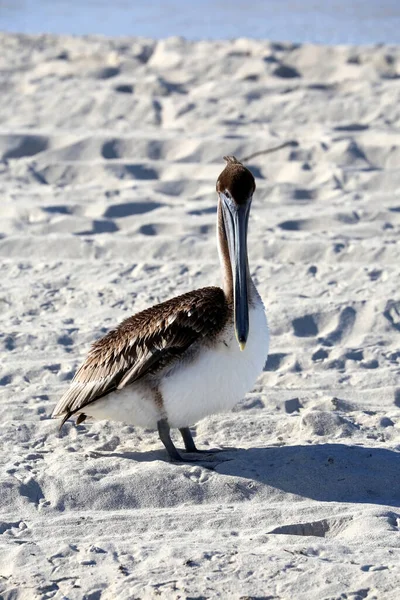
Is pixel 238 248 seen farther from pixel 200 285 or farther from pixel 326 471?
pixel 200 285

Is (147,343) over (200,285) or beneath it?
beneath

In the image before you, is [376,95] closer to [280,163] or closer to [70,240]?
[280,163]

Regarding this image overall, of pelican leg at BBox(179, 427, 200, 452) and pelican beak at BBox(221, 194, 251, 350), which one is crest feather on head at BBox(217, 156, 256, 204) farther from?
pelican leg at BBox(179, 427, 200, 452)

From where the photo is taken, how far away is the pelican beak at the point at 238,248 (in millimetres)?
3938

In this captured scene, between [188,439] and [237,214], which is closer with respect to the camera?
[237,214]

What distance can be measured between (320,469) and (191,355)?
65 centimetres

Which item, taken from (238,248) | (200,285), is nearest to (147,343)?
(238,248)

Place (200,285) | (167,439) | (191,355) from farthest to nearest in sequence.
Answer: (200,285), (167,439), (191,355)

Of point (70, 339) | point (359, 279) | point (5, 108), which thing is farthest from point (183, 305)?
point (5, 108)

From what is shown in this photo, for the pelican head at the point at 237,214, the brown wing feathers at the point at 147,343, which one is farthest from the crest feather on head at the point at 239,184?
the brown wing feathers at the point at 147,343

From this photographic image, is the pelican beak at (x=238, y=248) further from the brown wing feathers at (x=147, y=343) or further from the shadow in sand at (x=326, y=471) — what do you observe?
the shadow in sand at (x=326, y=471)

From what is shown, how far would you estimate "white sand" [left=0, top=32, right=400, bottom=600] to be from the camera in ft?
11.2

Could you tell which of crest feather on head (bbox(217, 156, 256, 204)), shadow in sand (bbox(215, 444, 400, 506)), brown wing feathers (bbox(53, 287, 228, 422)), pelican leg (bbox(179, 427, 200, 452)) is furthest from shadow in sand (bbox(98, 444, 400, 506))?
crest feather on head (bbox(217, 156, 256, 204))

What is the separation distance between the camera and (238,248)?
13.3 ft
